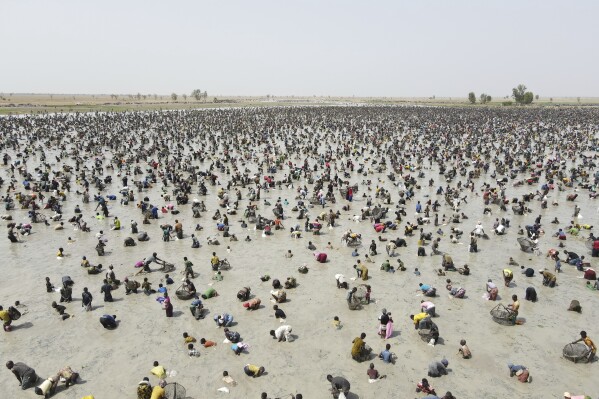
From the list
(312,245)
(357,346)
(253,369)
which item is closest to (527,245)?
(312,245)

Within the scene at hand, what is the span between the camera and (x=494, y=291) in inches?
703

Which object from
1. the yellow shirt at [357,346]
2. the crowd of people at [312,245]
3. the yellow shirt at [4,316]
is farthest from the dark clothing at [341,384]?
the yellow shirt at [4,316]

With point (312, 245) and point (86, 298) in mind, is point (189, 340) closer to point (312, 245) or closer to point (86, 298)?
point (86, 298)

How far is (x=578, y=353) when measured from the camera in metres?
13.8

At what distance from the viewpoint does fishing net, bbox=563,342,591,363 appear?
13750mm

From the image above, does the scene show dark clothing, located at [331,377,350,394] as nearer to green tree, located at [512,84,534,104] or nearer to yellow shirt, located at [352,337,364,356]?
yellow shirt, located at [352,337,364,356]

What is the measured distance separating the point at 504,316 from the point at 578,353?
111 inches

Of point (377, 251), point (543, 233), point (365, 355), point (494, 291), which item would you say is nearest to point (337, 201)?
point (377, 251)

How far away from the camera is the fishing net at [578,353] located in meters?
13.8

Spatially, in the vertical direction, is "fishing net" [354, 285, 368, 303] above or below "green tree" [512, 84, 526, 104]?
below

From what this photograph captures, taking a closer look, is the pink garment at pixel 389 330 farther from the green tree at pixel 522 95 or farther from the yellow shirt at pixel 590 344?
the green tree at pixel 522 95

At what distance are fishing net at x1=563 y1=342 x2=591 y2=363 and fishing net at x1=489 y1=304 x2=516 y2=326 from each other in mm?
2311

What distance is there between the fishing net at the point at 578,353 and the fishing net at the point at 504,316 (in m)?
2.31

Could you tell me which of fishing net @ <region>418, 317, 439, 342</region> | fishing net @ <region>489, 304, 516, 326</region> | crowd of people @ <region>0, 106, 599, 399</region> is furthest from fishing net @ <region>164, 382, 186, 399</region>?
fishing net @ <region>489, 304, 516, 326</region>
